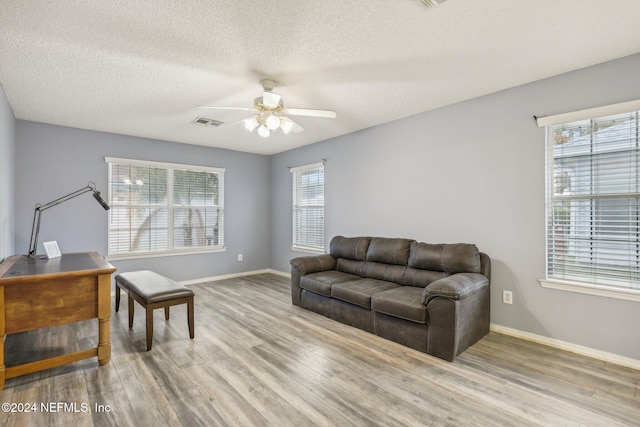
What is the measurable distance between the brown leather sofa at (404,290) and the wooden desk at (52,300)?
2.13 meters

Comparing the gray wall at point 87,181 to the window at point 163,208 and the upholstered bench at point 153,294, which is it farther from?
the upholstered bench at point 153,294

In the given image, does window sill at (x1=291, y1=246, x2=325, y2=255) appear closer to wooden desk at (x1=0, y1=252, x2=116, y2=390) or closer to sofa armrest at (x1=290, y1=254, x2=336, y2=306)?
sofa armrest at (x1=290, y1=254, x2=336, y2=306)

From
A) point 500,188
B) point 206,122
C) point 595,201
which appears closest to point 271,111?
point 206,122

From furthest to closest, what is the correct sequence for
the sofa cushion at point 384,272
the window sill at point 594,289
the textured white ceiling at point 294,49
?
the sofa cushion at point 384,272 → the window sill at point 594,289 → the textured white ceiling at point 294,49

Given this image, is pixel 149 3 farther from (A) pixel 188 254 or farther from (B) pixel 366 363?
(A) pixel 188 254

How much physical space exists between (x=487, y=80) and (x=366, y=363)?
2.82 m

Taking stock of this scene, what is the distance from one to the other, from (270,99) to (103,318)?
228 cm

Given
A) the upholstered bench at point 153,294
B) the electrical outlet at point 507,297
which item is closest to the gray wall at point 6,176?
the upholstered bench at point 153,294

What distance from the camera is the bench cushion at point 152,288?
111 inches

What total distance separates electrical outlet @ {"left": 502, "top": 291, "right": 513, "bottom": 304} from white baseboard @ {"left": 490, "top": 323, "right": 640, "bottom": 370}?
27 cm

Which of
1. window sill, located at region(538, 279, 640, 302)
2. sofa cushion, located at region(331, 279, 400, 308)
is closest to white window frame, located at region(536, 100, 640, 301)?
window sill, located at region(538, 279, 640, 302)

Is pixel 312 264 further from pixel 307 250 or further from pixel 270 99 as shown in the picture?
pixel 270 99

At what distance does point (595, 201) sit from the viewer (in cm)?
268

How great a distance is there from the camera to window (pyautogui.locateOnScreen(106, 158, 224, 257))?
4.75 meters
